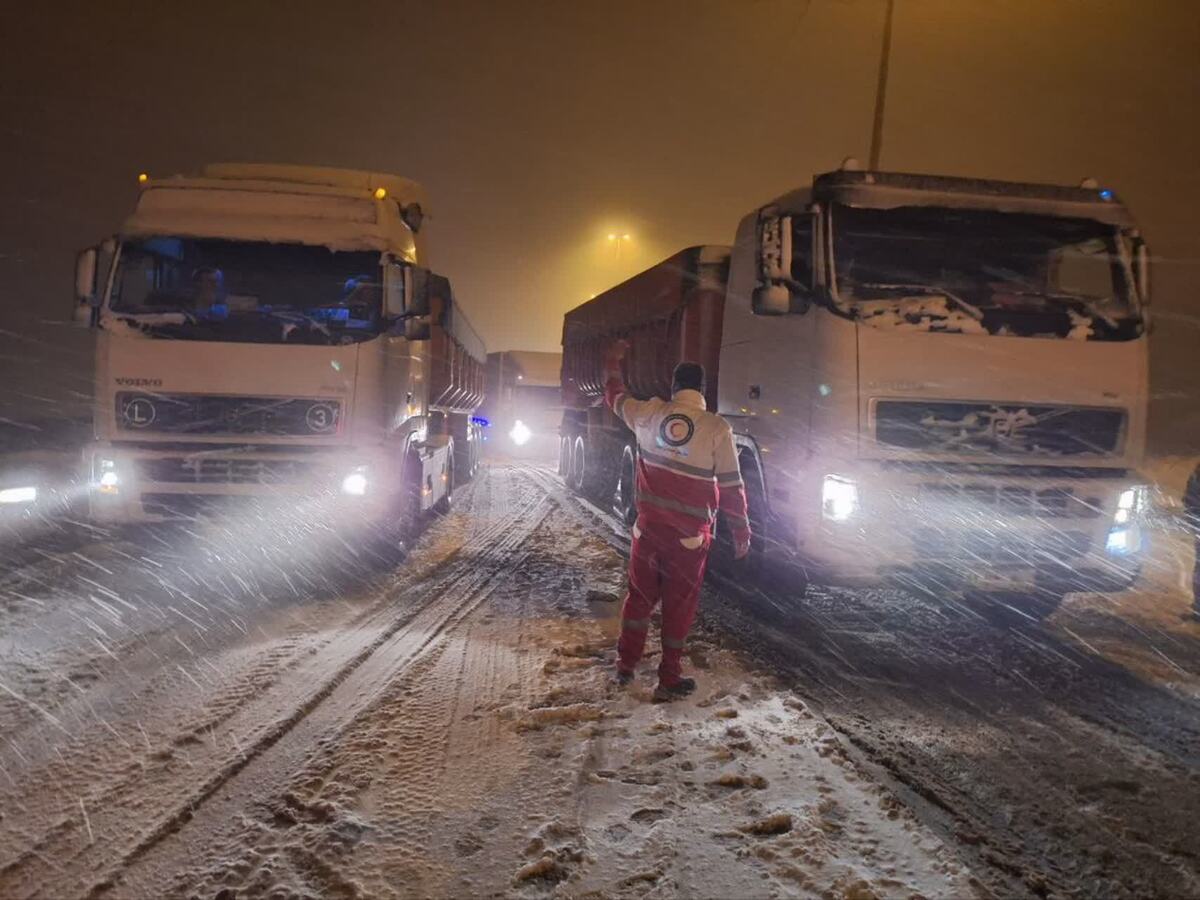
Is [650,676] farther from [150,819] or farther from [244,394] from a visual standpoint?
[244,394]

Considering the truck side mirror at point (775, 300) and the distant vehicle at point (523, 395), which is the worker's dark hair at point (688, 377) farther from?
the distant vehicle at point (523, 395)

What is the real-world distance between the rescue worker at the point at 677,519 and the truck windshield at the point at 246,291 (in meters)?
3.64

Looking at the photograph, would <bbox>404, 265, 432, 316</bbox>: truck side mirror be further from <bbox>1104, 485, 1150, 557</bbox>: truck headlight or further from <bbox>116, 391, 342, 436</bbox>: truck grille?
<bbox>1104, 485, 1150, 557</bbox>: truck headlight

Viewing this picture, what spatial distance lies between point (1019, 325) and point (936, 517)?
150 cm

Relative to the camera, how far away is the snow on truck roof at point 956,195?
18.1 ft

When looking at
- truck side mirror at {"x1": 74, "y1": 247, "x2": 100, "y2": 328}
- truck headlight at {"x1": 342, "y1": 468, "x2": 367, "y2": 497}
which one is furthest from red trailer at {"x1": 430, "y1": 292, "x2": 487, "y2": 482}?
truck side mirror at {"x1": 74, "y1": 247, "x2": 100, "y2": 328}

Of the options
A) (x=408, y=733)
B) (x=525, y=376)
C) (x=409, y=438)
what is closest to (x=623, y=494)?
(x=409, y=438)

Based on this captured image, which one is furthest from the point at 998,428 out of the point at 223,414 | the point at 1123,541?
the point at 223,414

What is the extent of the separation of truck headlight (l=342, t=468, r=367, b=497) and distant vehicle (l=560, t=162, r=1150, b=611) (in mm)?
3480

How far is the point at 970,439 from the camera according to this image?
5363 mm

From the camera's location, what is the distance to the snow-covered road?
8.68ft

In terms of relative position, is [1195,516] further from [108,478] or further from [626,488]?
[108,478]

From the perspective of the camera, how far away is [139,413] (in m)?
6.56

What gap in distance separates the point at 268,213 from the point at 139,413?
2.09 metres
